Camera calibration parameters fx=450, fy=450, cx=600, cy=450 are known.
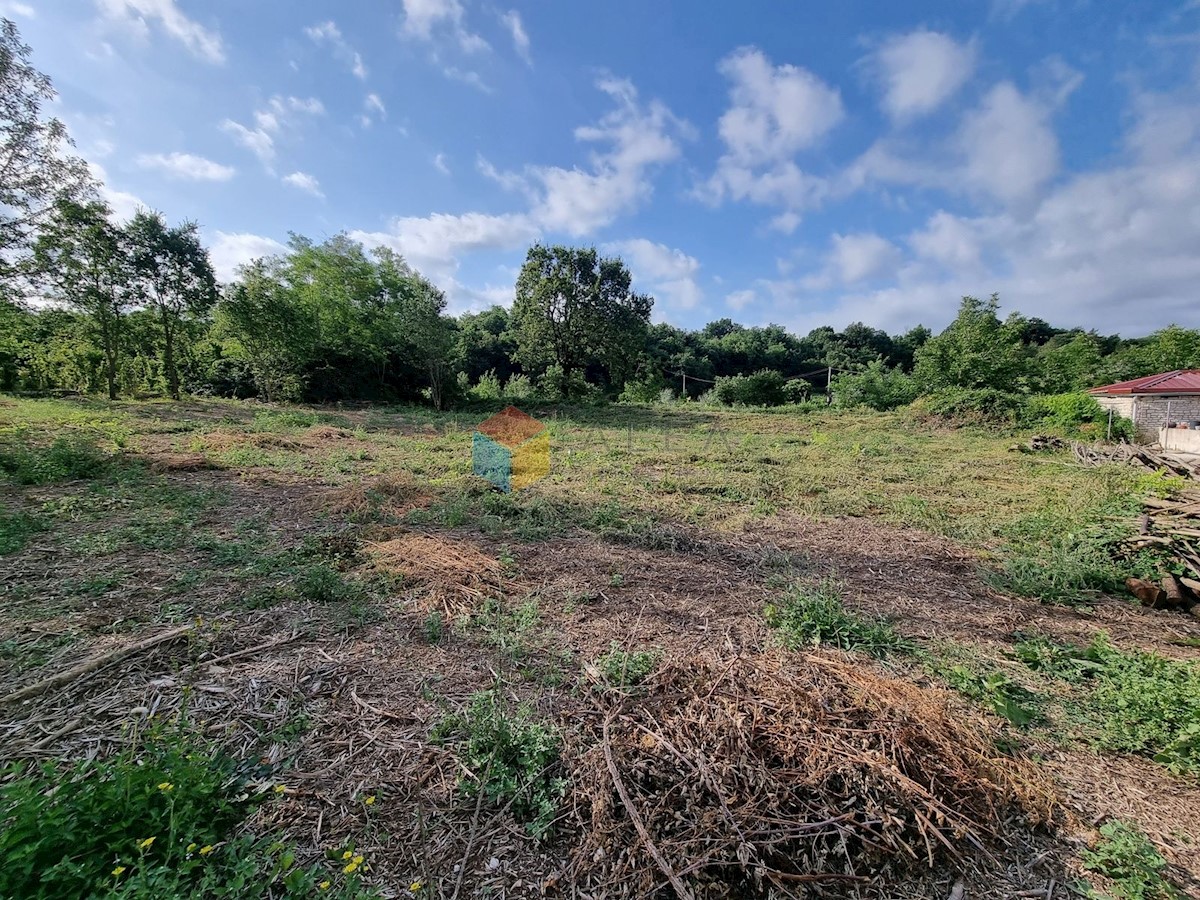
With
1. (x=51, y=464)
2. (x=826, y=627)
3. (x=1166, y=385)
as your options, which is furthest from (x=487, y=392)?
(x=1166, y=385)

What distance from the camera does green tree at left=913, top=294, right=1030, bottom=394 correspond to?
1786 centimetres

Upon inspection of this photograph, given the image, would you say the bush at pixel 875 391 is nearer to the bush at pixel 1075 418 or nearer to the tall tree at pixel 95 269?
the bush at pixel 1075 418

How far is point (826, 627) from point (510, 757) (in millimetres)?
2120

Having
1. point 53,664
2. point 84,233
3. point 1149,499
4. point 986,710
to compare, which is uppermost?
point 84,233

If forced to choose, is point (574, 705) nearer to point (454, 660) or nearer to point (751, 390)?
point (454, 660)

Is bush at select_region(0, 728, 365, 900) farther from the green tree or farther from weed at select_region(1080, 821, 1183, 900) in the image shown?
the green tree

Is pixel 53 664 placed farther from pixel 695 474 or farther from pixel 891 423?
pixel 891 423

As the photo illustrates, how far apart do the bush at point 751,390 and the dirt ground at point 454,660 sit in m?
20.9

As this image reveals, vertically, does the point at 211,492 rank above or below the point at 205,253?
below

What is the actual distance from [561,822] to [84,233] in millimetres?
20304

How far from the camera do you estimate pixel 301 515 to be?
16.0ft

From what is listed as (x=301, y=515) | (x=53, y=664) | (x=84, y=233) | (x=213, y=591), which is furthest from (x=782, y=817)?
(x=84, y=233)

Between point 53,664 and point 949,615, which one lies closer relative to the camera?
point 53,664

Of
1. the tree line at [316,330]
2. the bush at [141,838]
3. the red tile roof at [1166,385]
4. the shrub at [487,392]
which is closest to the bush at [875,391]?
the tree line at [316,330]
